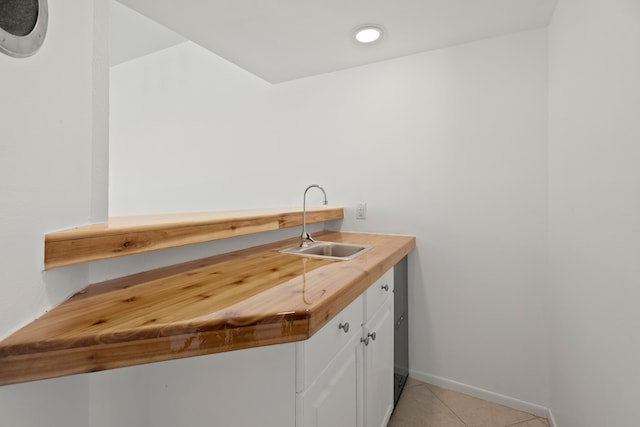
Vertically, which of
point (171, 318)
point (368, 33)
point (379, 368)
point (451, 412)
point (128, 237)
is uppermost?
point (368, 33)

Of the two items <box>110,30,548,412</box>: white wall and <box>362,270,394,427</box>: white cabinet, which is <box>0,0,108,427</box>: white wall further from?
<box>110,30,548,412</box>: white wall

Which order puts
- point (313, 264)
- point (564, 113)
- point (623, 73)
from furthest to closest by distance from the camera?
point (564, 113), point (313, 264), point (623, 73)

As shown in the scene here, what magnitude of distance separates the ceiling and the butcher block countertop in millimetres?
1390

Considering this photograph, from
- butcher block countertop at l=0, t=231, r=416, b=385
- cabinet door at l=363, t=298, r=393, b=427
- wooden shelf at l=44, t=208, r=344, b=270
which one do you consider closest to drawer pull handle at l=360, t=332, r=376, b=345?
cabinet door at l=363, t=298, r=393, b=427

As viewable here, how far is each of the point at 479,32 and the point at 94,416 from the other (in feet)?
8.19

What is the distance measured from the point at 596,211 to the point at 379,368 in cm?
104

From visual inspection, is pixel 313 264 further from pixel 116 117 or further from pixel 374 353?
pixel 116 117

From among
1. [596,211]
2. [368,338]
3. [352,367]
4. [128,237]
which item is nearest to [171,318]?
[128,237]

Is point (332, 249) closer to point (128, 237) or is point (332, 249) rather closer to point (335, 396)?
point (335, 396)

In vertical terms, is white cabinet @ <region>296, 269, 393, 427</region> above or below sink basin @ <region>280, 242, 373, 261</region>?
below

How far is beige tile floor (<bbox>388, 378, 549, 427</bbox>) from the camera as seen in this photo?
1620mm

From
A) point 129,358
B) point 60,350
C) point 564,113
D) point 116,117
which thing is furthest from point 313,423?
point 116,117

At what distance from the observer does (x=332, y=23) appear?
5.58 feet

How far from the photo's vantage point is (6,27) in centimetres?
58
